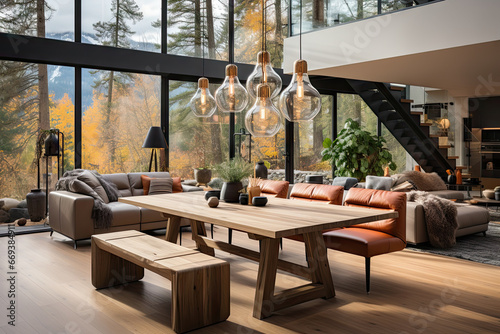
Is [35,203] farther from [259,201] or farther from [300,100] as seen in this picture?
[300,100]

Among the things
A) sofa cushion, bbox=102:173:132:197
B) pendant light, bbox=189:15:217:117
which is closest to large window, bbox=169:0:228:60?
sofa cushion, bbox=102:173:132:197

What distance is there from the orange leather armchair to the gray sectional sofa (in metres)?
2.75

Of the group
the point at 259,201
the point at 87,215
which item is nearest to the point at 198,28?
the point at 87,215

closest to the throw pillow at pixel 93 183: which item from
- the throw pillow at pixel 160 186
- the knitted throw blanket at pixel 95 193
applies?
the knitted throw blanket at pixel 95 193

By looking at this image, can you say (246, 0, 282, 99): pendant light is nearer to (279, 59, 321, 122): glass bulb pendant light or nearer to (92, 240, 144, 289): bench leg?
(279, 59, 321, 122): glass bulb pendant light

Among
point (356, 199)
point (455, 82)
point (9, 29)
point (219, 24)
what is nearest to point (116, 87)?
point (9, 29)

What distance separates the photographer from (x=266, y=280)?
318 centimetres

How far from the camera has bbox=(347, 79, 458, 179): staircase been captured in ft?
29.2

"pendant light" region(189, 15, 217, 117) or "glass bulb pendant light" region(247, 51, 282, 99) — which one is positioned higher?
"glass bulb pendant light" region(247, 51, 282, 99)

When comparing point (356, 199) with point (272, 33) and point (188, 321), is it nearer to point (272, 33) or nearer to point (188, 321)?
point (188, 321)

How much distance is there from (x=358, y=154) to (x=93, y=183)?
5.58 m

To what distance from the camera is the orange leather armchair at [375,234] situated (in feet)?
12.2

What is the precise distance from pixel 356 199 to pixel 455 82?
18.7 feet

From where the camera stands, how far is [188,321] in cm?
294
